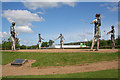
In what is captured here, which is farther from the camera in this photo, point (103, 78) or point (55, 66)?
point (55, 66)

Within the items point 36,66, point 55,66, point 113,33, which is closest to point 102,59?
point 55,66

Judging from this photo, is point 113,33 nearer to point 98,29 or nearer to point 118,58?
point 98,29

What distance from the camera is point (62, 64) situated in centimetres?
1324

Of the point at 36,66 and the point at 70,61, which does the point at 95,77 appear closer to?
the point at 70,61

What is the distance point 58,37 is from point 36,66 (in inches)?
514

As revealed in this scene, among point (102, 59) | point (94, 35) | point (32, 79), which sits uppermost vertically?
point (94, 35)

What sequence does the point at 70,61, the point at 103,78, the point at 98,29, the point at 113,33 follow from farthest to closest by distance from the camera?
the point at 113,33 < the point at 98,29 < the point at 70,61 < the point at 103,78

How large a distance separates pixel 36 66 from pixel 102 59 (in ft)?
20.1

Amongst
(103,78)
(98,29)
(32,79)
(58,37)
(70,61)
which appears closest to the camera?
(103,78)

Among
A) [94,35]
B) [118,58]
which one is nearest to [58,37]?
[94,35]

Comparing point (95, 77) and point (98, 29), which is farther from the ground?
point (98, 29)

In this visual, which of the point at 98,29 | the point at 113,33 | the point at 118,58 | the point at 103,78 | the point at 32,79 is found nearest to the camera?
the point at 103,78

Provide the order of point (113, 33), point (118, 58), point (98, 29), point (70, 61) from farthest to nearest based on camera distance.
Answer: point (113, 33) < point (98, 29) < point (70, 61) < point (118, 58)

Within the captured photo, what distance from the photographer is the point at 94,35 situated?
18141 millimetres
